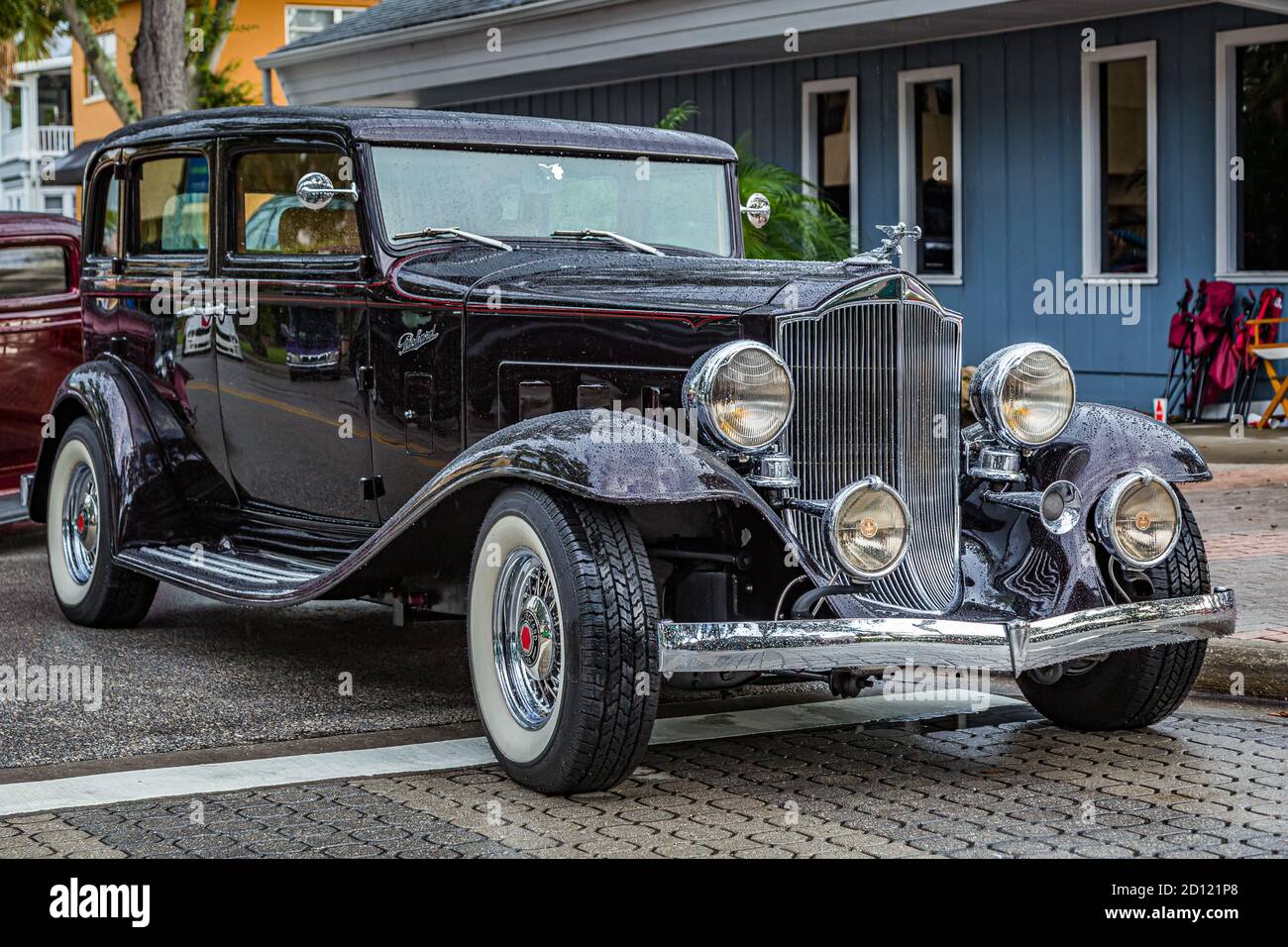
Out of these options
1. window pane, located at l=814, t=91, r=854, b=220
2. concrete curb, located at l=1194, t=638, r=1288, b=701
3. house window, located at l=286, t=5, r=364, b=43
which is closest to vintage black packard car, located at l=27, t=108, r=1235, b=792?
concrete curb, located at l=1194, t=638, r=1288, b=701

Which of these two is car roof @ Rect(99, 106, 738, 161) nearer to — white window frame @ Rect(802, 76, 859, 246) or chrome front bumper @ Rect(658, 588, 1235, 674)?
→ chrome front bumper @ Rect(658, 588, 1235, 674)

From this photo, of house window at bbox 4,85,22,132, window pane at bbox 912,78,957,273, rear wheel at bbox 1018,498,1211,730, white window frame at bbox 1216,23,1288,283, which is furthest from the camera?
house window at bbox 4,85,22,132

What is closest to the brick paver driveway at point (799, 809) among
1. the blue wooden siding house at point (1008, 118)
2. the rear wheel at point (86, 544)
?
the rear wheel at point (86, 544)

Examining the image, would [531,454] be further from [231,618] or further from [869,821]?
[231,618]

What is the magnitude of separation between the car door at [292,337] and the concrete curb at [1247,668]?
2.93m

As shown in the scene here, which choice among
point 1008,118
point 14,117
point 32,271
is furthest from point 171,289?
point 14,117

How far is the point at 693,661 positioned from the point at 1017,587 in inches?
44.6

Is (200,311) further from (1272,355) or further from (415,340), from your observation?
(1272,355)

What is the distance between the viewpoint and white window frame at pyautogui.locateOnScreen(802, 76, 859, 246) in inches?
596

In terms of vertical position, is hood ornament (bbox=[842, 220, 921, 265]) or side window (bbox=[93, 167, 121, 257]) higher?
side window (bbox=[93, 167, 121, 257])

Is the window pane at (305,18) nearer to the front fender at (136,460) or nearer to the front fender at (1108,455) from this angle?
the front fender at (136,460)

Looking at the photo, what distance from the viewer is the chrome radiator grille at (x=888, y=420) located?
5.03 metres

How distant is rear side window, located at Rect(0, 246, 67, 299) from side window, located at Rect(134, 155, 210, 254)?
258 centimetres
